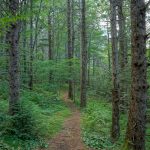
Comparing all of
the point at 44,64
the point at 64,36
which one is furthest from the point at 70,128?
the point at 64,36

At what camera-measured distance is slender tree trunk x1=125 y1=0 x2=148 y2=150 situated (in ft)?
18.4

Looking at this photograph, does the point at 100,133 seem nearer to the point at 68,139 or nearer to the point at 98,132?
the point at 98,132

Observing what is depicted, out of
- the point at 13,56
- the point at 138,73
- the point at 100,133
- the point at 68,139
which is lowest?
the point at 100,133

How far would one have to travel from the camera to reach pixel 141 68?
5.64m

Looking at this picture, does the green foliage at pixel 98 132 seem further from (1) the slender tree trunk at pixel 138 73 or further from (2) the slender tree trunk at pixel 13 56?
(1) the slender tree trunk at pixel 138 73

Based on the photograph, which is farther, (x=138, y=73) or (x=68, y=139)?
(x=68, y=139)

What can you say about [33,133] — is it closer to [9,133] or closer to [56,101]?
[9,133]

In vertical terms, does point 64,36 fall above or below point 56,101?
above

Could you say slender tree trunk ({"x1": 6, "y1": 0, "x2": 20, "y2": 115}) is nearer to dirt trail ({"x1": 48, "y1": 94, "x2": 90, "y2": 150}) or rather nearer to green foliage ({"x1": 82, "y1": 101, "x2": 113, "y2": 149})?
dirt trail ({"x1": 48, "y1": 94, "x2": 90, "y2": 150})

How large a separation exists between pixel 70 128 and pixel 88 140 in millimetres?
2173

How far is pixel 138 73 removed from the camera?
223 inches

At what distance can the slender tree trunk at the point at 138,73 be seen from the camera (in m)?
5.61

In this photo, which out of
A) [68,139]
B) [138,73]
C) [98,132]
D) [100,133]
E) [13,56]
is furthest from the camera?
[98,132]

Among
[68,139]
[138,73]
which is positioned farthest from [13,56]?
[138,73]
